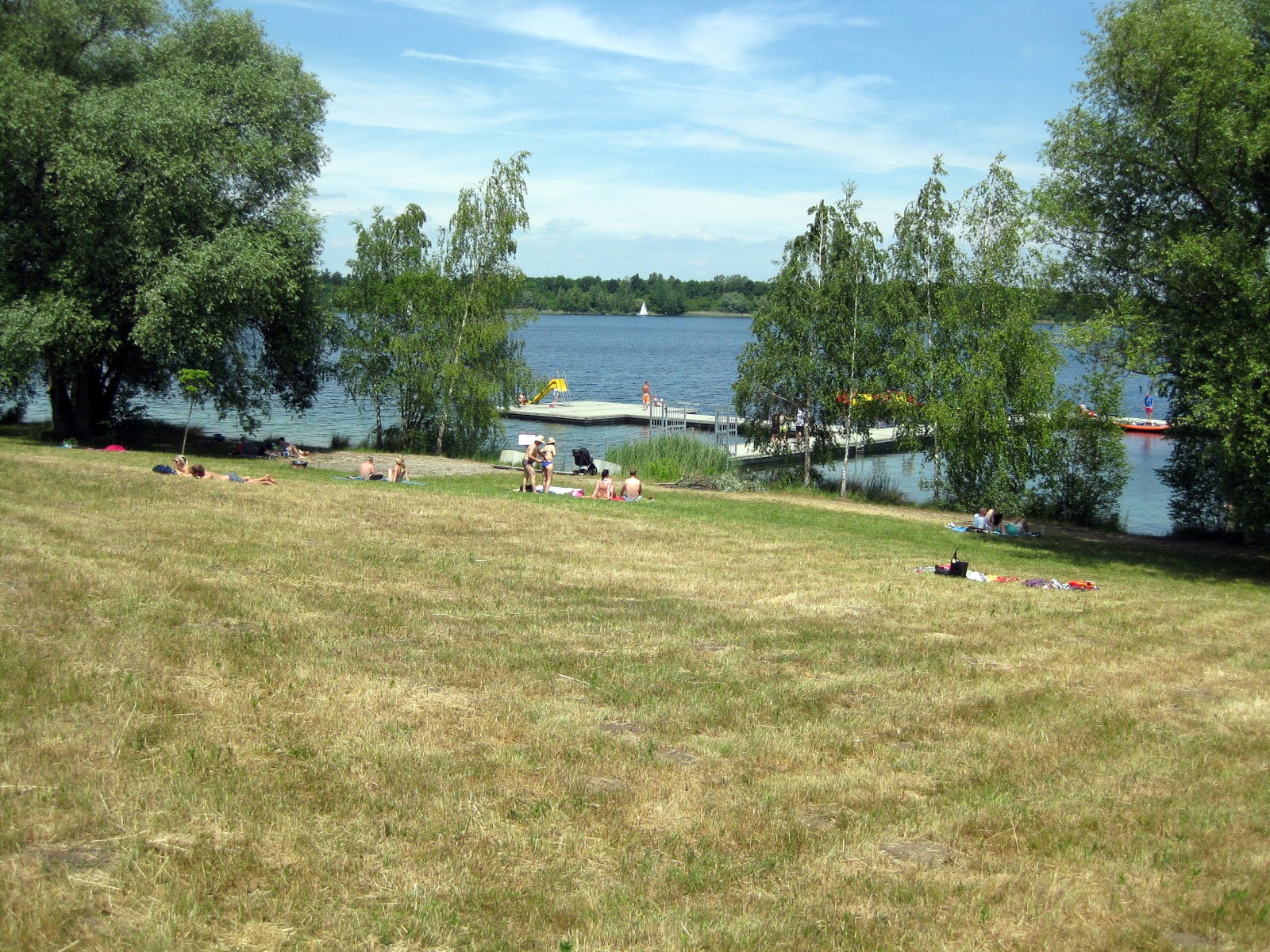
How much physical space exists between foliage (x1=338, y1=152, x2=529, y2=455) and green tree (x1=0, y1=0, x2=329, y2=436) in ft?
9.25

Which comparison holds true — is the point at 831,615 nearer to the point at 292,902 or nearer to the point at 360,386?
the point at 292,902

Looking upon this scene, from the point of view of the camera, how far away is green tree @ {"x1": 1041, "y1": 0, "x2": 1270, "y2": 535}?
1844 centimetres

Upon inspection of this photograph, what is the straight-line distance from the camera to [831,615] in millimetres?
12367

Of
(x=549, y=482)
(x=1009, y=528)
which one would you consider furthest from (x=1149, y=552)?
(x=549, y=482)

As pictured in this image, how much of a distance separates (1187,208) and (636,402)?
43.5 m

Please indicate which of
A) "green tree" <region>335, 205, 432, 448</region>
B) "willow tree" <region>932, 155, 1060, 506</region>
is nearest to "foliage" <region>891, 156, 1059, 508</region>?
"willow tree" <region>932, 155, 1060, 506</region>

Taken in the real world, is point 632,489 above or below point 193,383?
below

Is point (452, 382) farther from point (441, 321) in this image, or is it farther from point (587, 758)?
point (587, 758)

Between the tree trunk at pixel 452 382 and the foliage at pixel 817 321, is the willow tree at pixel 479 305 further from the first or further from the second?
the foliage at pixel 817 321

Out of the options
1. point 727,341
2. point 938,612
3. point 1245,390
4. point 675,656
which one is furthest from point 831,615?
point 727,341

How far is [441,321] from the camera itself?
32906mm

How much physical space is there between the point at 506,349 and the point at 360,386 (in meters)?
4.64

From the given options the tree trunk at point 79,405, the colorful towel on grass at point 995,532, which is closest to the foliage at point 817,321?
the colorful towel on grass at point 995,532

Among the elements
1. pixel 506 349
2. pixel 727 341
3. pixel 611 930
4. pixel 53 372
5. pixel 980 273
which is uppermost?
pixel 727 341
